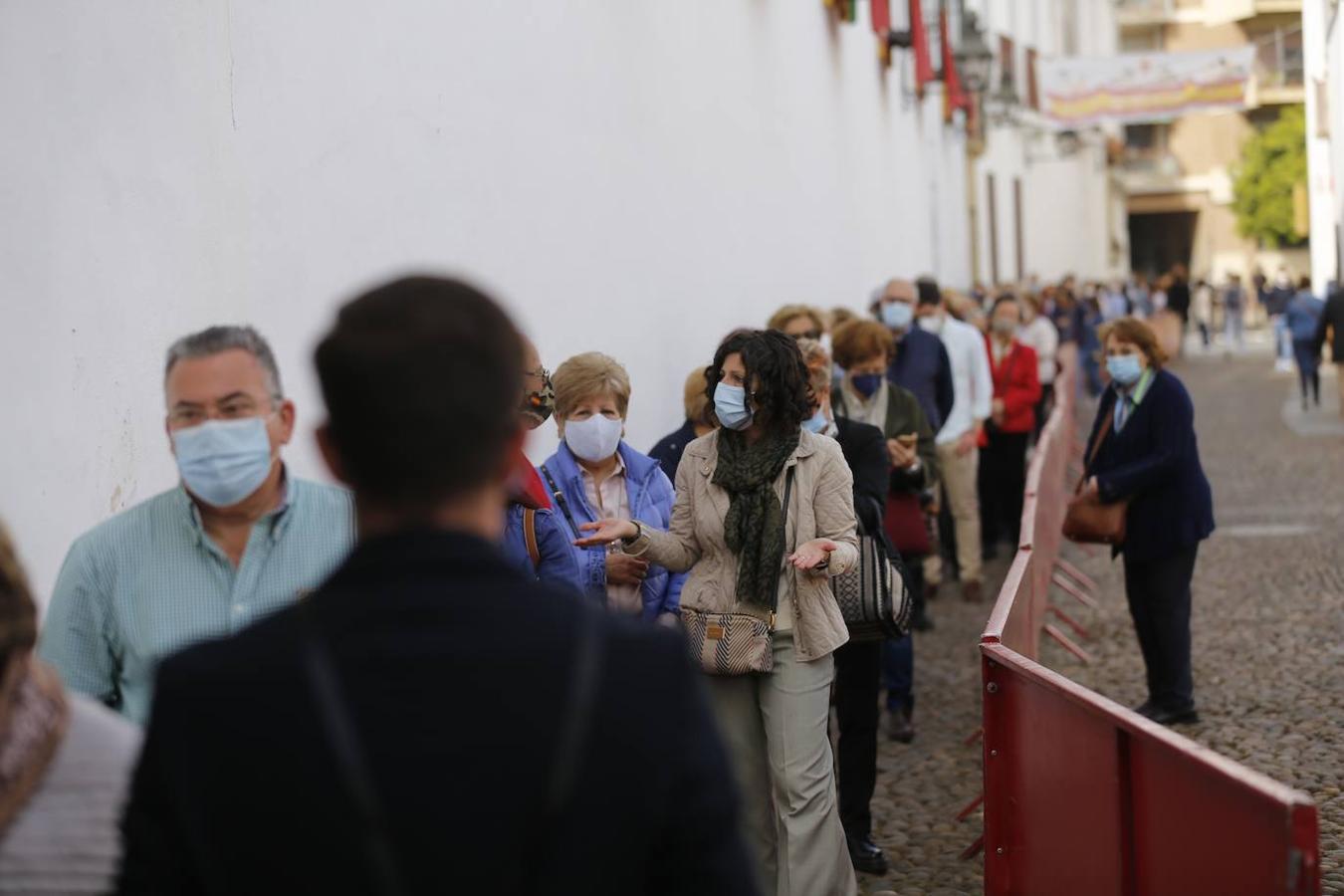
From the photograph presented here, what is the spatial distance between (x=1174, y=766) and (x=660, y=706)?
2.34 metres

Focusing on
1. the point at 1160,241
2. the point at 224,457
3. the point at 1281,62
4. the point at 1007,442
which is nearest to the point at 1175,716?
the point at 1007,442

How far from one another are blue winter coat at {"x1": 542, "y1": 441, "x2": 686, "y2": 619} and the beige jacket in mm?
173

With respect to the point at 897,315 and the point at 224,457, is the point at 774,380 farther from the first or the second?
the point at 897,315

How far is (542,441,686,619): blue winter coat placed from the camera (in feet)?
19.2

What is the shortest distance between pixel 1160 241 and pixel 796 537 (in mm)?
64427

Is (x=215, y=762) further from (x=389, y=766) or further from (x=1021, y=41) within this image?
(x=1021, y=41)

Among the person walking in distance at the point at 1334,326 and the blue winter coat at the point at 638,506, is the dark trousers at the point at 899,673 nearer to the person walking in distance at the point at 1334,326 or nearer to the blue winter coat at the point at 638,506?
the blue winter coat at the point at 638,506

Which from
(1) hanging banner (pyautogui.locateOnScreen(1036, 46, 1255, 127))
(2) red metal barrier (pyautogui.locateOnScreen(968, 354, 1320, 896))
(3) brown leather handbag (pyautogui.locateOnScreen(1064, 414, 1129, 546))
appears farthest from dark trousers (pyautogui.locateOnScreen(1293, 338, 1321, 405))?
(2) red metal barrier (pyautogui.locateOnScreen(968, 354, 1320, 896))

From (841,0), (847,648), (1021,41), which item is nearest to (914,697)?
(847,648)

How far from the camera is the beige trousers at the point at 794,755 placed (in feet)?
18.4

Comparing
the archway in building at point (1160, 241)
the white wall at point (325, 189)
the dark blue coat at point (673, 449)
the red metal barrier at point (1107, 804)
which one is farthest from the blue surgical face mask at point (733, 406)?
the archway in building at point (1160, 241)

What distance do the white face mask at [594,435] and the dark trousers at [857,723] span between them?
1206mm

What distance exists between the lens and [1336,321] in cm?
Result: 2225

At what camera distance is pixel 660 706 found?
1943 mm
